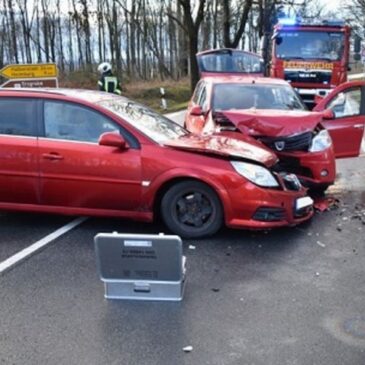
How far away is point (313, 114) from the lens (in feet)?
24.4

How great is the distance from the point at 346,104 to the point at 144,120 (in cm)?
400

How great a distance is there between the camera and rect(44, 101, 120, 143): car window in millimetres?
5773

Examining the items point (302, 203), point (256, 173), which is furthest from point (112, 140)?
point (302, 203)

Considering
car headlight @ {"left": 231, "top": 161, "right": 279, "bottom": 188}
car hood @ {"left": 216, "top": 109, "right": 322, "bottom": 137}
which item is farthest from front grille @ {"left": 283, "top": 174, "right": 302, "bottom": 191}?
car hood @ {"left": 216, "top": 109, "right": 322, "bottom": 137}

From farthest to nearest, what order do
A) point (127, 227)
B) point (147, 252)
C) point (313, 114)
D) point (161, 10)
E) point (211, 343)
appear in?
point (161, 10), point (313, 114), point (127, 227), point (147, 252), point (211, 343)

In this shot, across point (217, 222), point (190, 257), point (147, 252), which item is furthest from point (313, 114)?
point (147, 252)

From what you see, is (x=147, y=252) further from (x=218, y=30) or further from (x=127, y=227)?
(x=218, y=30)

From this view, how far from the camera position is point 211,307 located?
4.12m

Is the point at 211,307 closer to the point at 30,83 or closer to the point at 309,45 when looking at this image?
the point at 30,83

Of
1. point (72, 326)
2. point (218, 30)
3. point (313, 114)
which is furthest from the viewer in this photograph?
point (218, 30)

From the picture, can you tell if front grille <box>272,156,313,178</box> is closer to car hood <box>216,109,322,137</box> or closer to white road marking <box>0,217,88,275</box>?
car hood <box>216,109,322,137</box>

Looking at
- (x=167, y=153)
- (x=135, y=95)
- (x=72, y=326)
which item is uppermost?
(x=167, y=153)

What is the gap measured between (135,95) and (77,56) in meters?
22.5

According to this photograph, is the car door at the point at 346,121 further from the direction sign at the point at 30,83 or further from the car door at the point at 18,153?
the direction sign at the point at 30,83
